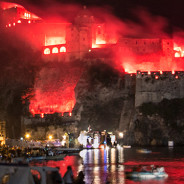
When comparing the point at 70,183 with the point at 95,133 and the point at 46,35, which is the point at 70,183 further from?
the point at 46,35

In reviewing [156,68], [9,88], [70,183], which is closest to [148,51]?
[156,68]

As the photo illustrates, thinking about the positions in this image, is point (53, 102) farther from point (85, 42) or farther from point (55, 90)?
point (85, 42)

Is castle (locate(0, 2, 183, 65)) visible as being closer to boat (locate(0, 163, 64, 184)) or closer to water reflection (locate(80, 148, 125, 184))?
water reflection (locate(80, 148, 125, 184))

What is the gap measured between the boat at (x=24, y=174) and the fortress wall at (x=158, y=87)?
51836 mm

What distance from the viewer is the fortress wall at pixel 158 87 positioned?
240 ft

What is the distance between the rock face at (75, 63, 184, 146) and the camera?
70.4m

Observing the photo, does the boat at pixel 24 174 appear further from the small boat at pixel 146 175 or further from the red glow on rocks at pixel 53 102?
the red glow on rocks at pixel 53 102

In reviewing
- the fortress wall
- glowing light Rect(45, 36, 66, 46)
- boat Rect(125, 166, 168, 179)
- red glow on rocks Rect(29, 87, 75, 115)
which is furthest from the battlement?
boat Rect(125, 166, 168, 179)

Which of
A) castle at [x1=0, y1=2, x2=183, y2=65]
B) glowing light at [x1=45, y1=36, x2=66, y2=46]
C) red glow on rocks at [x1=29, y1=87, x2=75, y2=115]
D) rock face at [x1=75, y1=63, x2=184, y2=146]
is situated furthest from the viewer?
glowing light at [x1=45, y1=36, x2=66, y2=46]

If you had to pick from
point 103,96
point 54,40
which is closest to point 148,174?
point 103,96

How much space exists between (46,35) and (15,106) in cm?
1608

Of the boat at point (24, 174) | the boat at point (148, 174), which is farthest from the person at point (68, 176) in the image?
the boat at point (148, 174)

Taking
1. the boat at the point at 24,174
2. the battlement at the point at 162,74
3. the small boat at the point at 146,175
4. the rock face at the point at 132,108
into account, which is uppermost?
the battlement at the point at 162,74

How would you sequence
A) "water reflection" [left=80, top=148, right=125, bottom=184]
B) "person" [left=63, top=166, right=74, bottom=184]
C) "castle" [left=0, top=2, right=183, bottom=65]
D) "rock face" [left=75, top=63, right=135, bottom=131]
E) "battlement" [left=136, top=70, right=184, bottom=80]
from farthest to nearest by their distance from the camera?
1. "castle" [left=0, top=2, right=183, bottom=65]
2. "battlement" [left=136, top=70, right=184, bottom=80]
3. "rock face" [left=75, top=63, right=135, bottom=131]
4. "water reflection" [left=80, top=148, right=125, bottom=184]
5. "person" [left=63, top=166, right=74, bottom=184]
